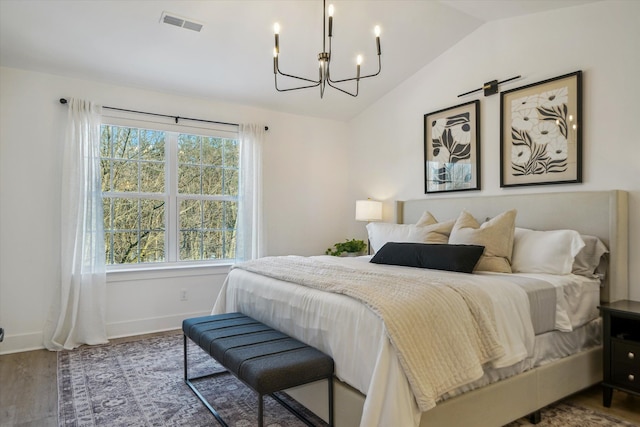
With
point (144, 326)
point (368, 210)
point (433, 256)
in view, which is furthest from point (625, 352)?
point (144, 326)

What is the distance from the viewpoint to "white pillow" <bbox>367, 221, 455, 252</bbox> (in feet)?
11.5

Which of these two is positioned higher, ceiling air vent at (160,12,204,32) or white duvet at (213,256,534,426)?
ceiling air vent at (160,12,204,32)

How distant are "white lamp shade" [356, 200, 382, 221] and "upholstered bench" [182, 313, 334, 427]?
7.89ft

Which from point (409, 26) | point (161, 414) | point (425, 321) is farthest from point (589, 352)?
point (409, 26)

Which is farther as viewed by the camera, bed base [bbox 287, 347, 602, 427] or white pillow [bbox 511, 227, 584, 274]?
white pillow [bbox 511, 227, 584, 274]

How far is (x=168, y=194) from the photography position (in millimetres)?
4414

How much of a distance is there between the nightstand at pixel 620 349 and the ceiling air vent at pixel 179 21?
363 cm

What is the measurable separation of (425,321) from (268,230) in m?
3.32

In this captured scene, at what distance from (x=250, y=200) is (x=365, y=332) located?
311cm

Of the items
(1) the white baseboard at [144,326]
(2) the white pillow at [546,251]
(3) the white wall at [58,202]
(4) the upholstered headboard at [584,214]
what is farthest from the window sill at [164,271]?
(2) the white pillow at [546,251]

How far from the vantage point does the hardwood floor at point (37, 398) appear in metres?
2.38

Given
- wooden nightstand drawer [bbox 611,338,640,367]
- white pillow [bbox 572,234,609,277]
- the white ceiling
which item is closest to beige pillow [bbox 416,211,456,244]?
white pillow [bbox 572,234,609,277]

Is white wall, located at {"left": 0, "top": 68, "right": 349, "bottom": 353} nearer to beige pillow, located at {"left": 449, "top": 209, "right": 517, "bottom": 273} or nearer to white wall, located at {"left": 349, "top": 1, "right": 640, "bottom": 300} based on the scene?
white wall, located at {"left": 349, "top": 1, "right": 640, "bottom": 300}

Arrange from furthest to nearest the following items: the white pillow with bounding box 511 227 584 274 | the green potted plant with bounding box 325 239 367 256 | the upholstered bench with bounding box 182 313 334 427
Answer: the green potted plant with bounding box 325 239 367 256
the white pillow with bounding box 511 227 584 274
the upholstered bench with bounding box 182 313 334 427
